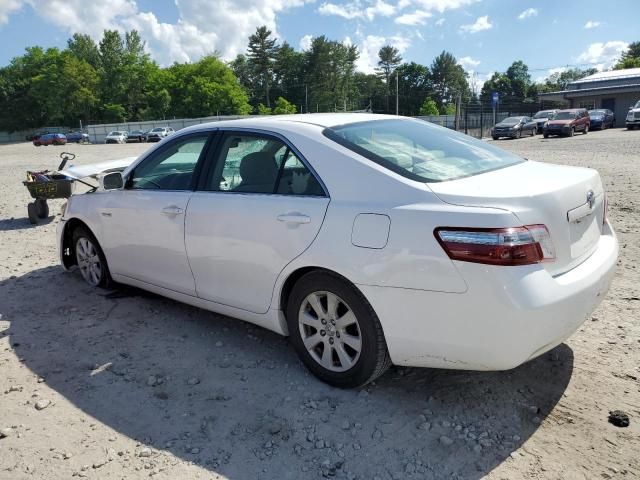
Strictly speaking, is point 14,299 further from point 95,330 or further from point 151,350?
point 151,350

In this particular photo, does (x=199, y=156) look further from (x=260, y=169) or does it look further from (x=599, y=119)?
(x=599, y=119)

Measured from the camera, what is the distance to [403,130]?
3562 millimetres

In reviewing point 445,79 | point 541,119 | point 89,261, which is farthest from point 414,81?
point 89,261

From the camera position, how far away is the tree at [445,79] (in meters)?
114

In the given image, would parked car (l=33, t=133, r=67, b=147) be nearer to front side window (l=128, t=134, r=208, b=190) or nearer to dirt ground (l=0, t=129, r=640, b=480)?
front side window (l=128, t=134, r=208, b=190)

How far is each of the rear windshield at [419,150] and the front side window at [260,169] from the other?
310 mm

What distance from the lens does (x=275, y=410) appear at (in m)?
3.01

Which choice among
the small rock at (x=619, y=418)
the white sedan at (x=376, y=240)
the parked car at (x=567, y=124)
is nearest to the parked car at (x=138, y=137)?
the parked car at (x=567, y=124)

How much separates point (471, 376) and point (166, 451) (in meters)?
1.84

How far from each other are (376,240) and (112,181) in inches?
107

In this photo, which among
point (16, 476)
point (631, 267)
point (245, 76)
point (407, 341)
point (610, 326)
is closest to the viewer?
point (16, 476)

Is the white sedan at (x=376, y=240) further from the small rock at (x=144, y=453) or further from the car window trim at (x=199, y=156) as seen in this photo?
the small rock at (x=144, y=453)

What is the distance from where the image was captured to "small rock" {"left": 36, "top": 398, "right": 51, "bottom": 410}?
3154mm

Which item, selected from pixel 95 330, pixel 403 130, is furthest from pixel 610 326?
pixel 95 330
